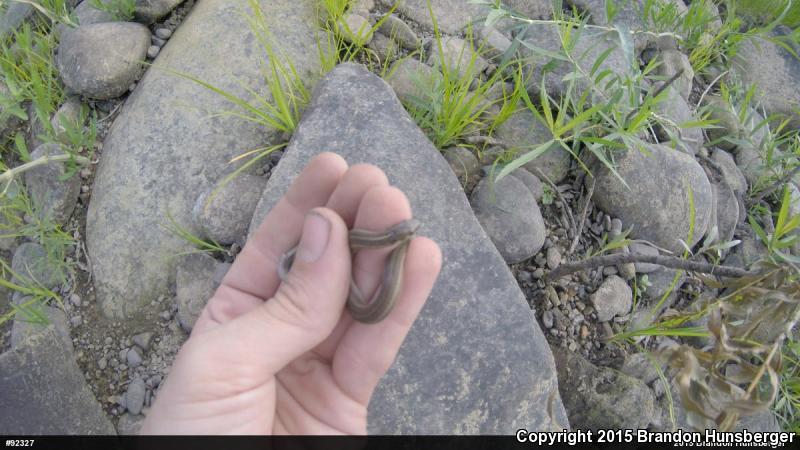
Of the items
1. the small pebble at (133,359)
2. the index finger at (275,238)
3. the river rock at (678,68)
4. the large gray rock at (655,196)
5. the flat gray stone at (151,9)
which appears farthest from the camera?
the river rock at (678,68)

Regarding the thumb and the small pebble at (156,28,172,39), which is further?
the small pebble at (156,28,172,39)

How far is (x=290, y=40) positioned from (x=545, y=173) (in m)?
2.16

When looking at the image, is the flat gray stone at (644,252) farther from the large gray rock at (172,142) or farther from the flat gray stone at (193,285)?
the flat gray stone at (193,285)

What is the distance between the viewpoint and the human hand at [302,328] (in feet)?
7.26

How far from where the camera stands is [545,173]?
389 centimetres

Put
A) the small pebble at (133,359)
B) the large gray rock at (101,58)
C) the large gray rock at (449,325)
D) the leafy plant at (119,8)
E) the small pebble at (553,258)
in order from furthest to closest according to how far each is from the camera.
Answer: the leafy plant at (119,8) < the large gray rock at (101,58) < the small pebble at (553,258) < the small pebble at (133,359) < the large gray rock at (449,325)

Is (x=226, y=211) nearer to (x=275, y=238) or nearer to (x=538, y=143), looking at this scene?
(x=275, y=238)

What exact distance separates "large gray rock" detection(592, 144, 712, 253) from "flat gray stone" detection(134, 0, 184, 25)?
137 inches

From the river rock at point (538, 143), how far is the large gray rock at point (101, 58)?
9.15 ft

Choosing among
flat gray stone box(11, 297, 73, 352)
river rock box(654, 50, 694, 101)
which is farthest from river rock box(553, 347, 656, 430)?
flat gray stone box(11, 297, 73, 352)

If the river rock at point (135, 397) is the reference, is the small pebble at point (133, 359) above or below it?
above

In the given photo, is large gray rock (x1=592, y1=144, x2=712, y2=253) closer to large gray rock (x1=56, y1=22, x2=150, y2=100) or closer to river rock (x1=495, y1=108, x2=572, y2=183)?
river rock (x1=495, y1=108, x2=572, y2=183)

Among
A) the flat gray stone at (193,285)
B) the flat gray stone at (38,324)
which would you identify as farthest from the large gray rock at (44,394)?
the flat gray stone at (193,285)

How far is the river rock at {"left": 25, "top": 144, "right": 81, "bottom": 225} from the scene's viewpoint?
12.6 ft
